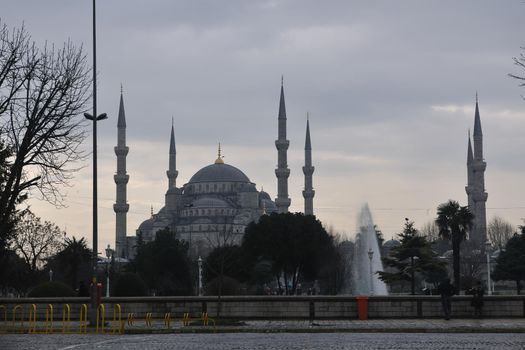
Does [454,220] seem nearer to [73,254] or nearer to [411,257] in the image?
[411,257]

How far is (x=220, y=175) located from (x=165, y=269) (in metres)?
95.6

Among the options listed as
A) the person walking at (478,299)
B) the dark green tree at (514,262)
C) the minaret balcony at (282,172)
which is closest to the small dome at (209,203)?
the minaret balcony at (282,172)

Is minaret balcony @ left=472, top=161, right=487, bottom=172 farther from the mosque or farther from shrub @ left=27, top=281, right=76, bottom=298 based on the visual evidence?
shrub @ left=27, top=281, right=76, bottom=298

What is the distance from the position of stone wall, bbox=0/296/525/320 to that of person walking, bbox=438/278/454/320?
107 cm

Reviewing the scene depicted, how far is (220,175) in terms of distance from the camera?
17788 cm

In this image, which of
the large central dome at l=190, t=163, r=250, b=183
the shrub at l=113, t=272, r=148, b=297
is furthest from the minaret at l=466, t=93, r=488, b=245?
the shrub at l=113, t=272, r=148, b=297

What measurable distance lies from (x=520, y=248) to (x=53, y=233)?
37.2m

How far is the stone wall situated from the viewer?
96.4ft

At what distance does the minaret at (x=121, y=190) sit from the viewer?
13450 cm

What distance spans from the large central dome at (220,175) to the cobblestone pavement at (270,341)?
15456 cm

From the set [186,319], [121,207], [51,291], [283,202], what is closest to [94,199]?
[186,319]

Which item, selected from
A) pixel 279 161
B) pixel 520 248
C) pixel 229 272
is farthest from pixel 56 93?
pixel 279 161

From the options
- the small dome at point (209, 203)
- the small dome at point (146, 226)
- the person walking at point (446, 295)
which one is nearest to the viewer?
the person walking at point (446, 295)

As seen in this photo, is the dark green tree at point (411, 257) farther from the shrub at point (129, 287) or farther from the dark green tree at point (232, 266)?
the shrub at point (129, 287)
